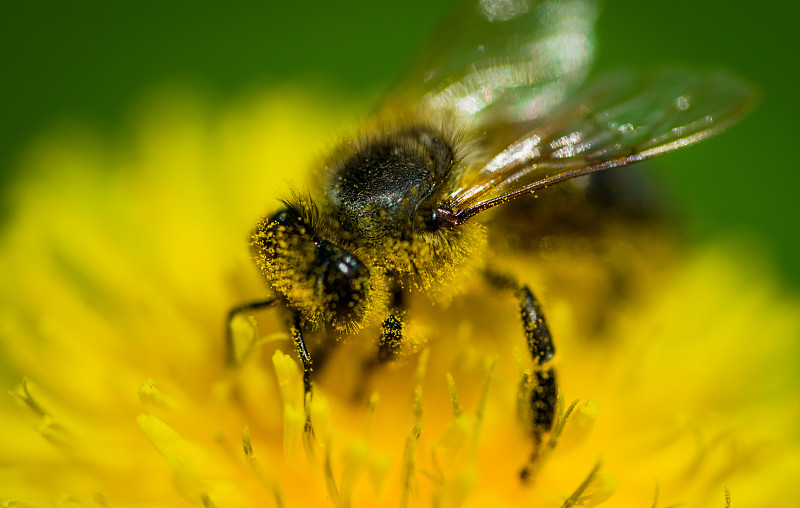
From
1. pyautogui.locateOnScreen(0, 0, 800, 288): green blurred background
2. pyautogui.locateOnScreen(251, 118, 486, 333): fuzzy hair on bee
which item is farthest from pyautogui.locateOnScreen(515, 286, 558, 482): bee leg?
pyautogui.locateOnScreen(0, 0, 800, 288): green blurred background

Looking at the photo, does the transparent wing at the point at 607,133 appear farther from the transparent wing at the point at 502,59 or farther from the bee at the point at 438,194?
the transparent wing at the point at 502,59

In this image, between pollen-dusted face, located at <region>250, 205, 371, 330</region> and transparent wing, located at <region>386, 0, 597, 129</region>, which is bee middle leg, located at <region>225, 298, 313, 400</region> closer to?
pollen-dusted face, located at <region>250, 205, 371, 330</region>

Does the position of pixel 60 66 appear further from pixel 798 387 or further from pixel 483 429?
pixel 798 387

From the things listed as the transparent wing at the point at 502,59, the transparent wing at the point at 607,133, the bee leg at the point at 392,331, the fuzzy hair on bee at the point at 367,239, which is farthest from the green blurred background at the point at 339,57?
the bee leg at the point at 392,331

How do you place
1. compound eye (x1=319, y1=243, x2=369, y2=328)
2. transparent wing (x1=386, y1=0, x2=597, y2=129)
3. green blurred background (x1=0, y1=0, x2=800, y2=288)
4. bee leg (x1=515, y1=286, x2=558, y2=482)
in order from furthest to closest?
green blurred background (x1=0, y1=0, x2=800, y2=288), transparent wing (x1=386, y1=0, x2=597, y2=129), bee leg (x1=515, y1=286, x2=558, y2=482), compound eye (x1=319, y1=243, x2=369, y2=328)

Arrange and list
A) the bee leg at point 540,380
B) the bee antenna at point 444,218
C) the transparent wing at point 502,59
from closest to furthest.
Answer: the bee antenna at point 444,218 < the bee leg at point 540,380 < the transparent wing at point 502,59

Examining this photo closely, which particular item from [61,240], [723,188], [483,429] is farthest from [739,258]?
[61,240]
